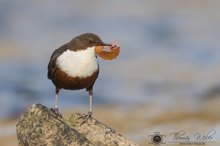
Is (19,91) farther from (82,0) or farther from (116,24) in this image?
(82,0)

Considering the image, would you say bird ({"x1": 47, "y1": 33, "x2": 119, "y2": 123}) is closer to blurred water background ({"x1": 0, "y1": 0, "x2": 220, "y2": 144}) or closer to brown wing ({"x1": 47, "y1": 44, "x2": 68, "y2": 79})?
brown wing ({"x1": 47, "y1": 44, "x2": 68, "y2": 79})

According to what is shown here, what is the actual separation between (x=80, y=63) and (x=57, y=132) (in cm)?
110

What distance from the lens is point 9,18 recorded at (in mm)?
29656

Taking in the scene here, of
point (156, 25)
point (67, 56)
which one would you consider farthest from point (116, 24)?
point (67, 56)

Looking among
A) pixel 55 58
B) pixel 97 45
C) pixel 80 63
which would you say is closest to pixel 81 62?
pixel 80 63

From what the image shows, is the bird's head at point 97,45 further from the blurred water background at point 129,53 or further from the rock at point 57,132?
the blurred water background at point 129,53

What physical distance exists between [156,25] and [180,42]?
1880 millimetres

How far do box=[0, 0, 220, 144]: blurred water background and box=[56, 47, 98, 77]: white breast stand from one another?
20.2ft

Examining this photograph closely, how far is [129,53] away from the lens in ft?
85.0

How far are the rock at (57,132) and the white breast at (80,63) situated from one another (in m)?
0.64

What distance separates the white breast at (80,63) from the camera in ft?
36.5
